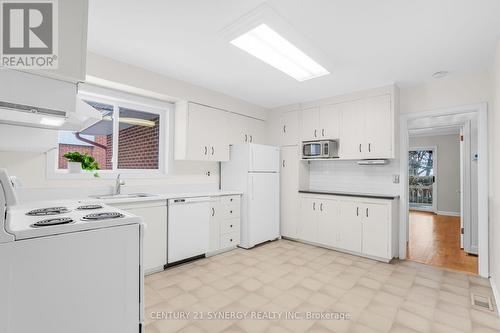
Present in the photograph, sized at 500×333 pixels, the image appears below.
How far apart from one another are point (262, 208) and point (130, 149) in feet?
7.53

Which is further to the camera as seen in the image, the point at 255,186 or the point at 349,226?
the point at 255,186

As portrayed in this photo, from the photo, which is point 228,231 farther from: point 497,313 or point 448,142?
point 448,142

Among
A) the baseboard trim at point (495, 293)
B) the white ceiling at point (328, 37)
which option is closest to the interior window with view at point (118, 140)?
the white ceiling at point (328, 37)

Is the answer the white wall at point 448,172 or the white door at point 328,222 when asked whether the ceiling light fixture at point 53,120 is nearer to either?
the white door at point 328,222

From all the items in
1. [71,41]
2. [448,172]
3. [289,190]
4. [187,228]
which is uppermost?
[71,41]

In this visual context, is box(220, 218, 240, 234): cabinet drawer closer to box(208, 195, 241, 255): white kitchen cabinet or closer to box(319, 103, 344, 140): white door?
box(208, 195, 241, 255): white kitchen cabinet

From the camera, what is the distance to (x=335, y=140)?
4.14 metres

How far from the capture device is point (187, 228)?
332 cm

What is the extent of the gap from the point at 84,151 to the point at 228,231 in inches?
89.9

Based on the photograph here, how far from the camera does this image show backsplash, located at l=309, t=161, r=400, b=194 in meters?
3.88

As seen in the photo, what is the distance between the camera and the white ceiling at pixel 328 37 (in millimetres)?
1938

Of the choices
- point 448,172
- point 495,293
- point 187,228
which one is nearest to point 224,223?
point 187,228

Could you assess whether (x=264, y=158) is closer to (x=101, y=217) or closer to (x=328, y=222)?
(x=328, y=222)

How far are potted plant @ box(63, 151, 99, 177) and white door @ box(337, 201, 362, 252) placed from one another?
3539 mm
